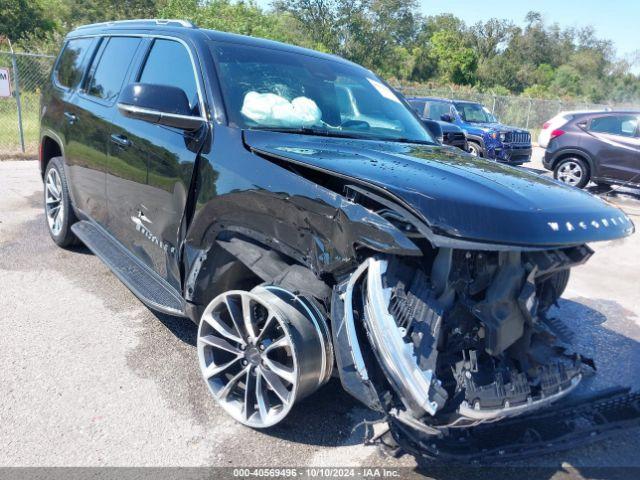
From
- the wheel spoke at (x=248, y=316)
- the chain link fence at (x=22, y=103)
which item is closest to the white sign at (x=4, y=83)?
the chain link fence at (x=22, y=103)

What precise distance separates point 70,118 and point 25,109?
11.6m

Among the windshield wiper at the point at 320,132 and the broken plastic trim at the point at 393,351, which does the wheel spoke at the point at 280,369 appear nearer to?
the broken plastic trim at the point at 393,351

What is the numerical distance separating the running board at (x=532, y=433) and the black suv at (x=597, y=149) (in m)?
9.02

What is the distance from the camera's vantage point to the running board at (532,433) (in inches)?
91.9

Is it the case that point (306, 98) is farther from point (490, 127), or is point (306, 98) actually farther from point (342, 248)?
point (490, 127)

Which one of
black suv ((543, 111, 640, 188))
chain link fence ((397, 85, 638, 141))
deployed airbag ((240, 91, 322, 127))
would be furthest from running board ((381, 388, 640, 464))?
chain link fence ((397, 85, 638, 141))

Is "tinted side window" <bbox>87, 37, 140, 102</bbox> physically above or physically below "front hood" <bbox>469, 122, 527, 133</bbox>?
above

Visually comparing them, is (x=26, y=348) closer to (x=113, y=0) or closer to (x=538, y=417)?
(x=538, y=417)

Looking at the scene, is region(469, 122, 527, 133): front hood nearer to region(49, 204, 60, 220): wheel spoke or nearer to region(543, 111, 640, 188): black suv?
region(543, 111, 640, 188): black suv

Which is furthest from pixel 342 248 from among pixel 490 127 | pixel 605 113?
pixel 490 127

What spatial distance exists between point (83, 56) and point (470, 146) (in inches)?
425

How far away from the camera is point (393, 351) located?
211 cm

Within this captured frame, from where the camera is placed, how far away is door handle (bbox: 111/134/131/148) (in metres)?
3.67

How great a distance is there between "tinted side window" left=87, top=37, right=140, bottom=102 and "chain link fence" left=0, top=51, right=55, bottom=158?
26.7 feet
